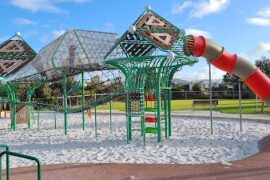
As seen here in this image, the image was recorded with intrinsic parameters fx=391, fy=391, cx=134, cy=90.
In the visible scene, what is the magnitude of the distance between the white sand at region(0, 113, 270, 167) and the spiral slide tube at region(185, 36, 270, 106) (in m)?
1.93

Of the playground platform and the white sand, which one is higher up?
the white sand

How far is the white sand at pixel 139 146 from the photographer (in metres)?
10.7

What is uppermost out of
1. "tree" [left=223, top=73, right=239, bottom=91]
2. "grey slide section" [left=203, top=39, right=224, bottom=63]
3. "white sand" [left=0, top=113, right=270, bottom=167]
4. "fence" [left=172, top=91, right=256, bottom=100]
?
A: "tree" [left=223, top=73, right=239, bottom=91]

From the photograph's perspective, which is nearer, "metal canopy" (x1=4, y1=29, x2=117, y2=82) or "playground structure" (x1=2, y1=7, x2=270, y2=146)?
"playground structure" (x1=2, y1=7, x2=270, y2=146)

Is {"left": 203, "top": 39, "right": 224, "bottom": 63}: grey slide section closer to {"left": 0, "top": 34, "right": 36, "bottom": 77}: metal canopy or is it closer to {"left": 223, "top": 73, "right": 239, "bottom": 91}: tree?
{"left": 0, "top": 34, "right": 36, "bottom": 77}: metal canopy

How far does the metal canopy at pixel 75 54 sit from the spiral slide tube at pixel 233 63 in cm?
523

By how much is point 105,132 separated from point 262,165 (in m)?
8.68

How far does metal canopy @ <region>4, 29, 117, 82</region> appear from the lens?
55.9 feet

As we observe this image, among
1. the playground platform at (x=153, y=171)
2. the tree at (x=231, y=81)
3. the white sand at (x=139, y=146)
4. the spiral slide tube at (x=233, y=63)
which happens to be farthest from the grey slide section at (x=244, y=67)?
the tree at (x=231, y=81)

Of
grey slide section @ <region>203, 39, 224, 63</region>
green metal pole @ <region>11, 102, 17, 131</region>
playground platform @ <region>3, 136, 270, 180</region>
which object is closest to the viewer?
playground platform @ <region>3, 136, 270, 180</region>

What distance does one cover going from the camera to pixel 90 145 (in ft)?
43.6

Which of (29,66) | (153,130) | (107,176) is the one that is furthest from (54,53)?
(107,176)

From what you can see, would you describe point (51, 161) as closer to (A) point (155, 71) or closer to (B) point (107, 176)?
(B) point (107, 176)

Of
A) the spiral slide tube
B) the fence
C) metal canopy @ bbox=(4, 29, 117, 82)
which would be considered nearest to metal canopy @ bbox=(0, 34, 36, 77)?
metal canopy @ bbox=(4, 29, 117, 82)
